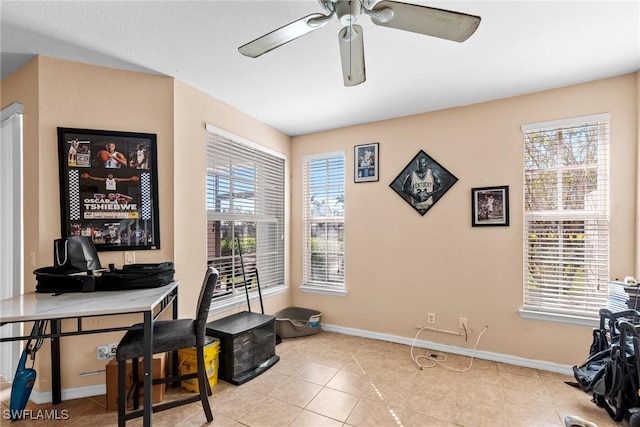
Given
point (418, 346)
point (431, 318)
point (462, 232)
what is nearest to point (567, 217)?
point (462, 232)

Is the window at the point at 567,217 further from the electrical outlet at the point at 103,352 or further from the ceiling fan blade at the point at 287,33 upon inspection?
the electrical outlet at the point at 103,352

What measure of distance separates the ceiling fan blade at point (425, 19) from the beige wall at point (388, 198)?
192cm

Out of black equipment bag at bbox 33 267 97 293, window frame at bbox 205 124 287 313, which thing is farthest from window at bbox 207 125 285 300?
black equipment bag at bbox 33 267 97 293

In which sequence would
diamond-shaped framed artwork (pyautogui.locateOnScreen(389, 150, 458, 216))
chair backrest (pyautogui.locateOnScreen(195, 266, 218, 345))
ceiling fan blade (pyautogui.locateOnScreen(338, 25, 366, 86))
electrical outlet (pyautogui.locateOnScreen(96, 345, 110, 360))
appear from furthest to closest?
1. diamond-shaped framed artwork (pyautogui.locateOnScreen(389, 150, 458, 216))
2. electrical outlet (pyautogui.locateOnScreen(96, 345, 110, 360))
3. chair backrest (pyautogui.locateOnScreen(195, 266, 218, 345))
4. ceiling fan blade (pyautogui.locateOnScreen(338, 25, 366, 86))

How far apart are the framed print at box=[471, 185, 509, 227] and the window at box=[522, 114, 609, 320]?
18 cm

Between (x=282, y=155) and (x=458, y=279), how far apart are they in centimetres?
260

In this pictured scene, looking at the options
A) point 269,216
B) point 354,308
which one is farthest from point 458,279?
point 269,216

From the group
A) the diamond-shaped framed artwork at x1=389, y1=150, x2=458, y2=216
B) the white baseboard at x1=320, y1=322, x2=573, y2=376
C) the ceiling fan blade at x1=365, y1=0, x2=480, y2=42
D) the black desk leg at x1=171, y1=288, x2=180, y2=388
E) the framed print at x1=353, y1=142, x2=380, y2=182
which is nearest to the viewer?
the ceiling fan blade at x1=365, y1=0, x2=480, y2=42

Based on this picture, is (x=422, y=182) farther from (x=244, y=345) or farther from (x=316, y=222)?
(x=244, y=345)

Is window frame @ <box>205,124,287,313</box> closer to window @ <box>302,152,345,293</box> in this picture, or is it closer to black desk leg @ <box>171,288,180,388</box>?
window @ <box>302,152,345,293</box>

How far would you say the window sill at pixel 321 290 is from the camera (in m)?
3.69

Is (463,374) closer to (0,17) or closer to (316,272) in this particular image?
(316,272)

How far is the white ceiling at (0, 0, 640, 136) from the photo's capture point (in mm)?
1694

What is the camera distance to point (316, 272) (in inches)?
155
